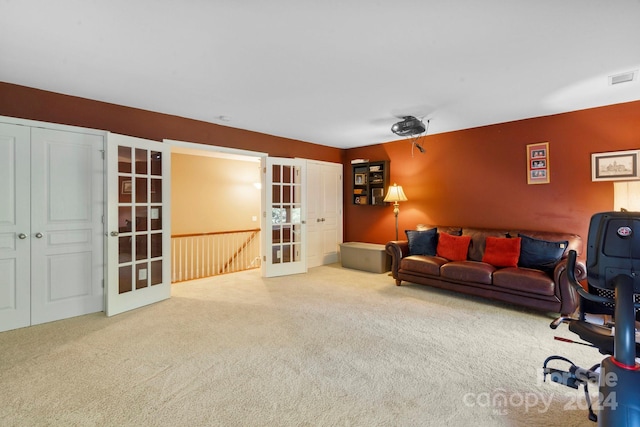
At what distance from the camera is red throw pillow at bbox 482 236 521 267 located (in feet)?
12.4

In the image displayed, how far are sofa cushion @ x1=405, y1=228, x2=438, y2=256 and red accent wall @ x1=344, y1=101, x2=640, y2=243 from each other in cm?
59

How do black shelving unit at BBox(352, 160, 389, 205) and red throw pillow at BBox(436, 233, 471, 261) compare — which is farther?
black shelving unit at BBox(352, 160, 389, 205)

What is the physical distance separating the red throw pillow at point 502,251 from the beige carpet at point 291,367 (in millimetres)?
569

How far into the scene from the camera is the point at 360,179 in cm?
618

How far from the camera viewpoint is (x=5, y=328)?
2910 millimetres

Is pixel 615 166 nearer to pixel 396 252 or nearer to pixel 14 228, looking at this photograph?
pixel 396 252

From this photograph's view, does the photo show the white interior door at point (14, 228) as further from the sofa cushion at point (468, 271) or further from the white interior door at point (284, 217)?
the sofa cushion at point (468, 271)

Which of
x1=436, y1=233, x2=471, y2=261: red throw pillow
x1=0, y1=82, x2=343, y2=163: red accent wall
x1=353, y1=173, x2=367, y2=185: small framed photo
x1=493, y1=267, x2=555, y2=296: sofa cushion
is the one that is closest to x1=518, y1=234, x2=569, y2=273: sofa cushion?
x1=493, y1=267, x2=555, y2=296: sofa cushion

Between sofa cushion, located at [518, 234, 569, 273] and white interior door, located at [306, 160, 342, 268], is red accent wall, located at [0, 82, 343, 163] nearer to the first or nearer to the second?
white interior door, located at [306, 160, 342, 268]

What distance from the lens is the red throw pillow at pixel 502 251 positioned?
3.77 m

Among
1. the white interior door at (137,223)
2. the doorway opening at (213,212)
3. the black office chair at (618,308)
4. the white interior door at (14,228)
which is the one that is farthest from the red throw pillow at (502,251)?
the white interior door at (14,228)

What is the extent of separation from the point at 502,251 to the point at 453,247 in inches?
25.1

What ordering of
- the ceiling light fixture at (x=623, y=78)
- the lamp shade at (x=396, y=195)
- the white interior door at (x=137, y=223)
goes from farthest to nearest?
the lamp shade at (x=396, y=195), the white interior door at (x=137, y=223), the ceiling light fixture at (x=623, y=78)

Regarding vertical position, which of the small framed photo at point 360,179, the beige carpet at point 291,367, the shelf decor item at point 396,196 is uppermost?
the small framed photo at point 360,179
